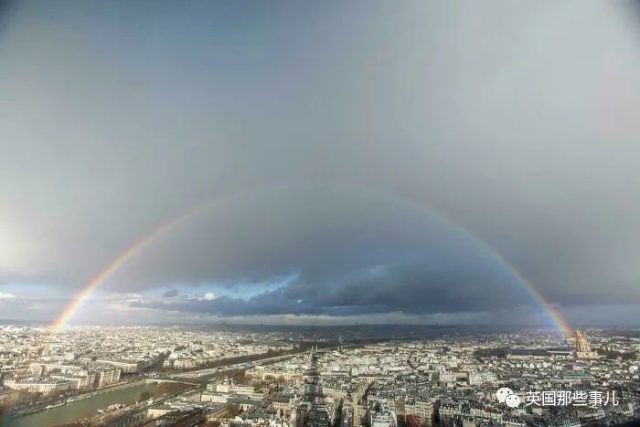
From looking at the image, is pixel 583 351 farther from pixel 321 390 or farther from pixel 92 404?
pixel 92 404

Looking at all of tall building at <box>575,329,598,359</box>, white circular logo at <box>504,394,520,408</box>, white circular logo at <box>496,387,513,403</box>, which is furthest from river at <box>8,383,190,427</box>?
tall building at <box>575,329,598,359</box>

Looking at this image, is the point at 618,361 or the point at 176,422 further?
the point at 618,361

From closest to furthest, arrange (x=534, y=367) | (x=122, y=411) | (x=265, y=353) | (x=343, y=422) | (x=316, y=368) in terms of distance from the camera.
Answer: (x=343, y=422), (x=122, y=411), (x=534, y=367), (x=316, y=368), (x=265, y=353)

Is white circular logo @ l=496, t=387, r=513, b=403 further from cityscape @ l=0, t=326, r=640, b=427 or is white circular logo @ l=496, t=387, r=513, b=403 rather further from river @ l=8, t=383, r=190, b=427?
river @ l=8, t=383, r=190, b=427

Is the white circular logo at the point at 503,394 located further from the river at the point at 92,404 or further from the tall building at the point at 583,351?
the tall building at the point at 583,351

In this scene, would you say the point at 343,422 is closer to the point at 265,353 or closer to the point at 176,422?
the point at 176,422

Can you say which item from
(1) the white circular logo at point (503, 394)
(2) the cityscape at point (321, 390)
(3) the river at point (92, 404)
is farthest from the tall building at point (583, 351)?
(3) the river at point (92, 404)

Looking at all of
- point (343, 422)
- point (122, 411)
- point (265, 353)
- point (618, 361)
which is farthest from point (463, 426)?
point (265, 353)

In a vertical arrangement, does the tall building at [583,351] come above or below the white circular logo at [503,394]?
below
